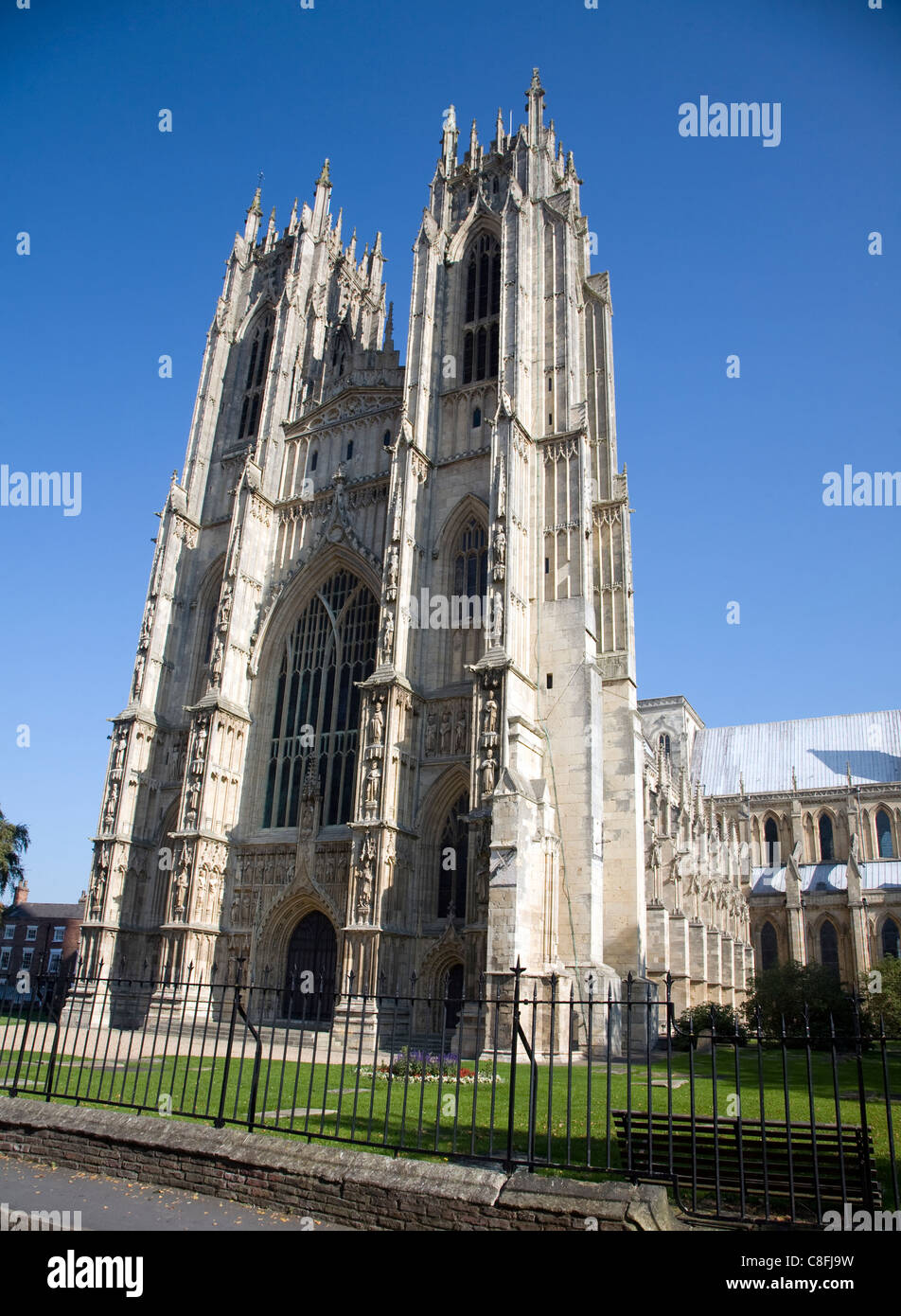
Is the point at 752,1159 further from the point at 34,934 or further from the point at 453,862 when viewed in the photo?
the point at 34,934

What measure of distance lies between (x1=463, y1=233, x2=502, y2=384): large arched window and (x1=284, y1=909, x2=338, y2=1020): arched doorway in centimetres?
2005

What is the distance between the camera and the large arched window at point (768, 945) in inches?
2003

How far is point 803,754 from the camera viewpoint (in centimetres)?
5944

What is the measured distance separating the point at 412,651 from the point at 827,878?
3624cm

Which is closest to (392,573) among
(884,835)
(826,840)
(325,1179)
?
(325,1179)

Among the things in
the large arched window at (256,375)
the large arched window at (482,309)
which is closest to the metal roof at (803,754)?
the large arched window at (482,309)

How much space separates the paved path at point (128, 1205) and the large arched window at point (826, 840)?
52.9 meters

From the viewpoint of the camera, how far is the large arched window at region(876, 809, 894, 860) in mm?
53469

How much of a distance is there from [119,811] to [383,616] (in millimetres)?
12248

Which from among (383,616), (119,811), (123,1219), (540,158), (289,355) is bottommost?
(123,1219)

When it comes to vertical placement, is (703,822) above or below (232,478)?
below
